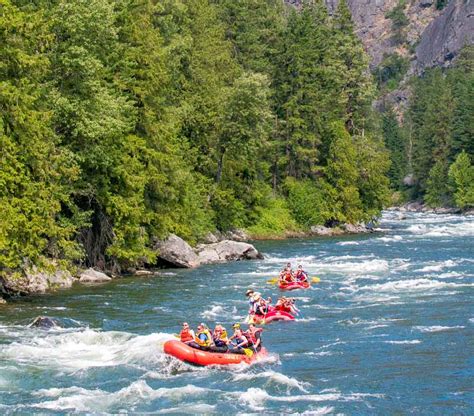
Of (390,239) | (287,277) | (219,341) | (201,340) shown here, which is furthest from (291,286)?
(390,239)

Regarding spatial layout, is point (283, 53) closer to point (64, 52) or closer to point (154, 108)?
point (154, 108)

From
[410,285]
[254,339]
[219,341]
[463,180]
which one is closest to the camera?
[219,341]

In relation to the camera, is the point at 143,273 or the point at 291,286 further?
the point at 143,273

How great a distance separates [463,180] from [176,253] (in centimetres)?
5769

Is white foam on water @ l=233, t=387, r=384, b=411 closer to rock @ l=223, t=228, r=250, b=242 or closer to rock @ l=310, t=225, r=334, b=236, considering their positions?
rock @ l=223, t=228, r=250, b=242

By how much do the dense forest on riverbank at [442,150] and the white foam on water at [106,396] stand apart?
247 feet

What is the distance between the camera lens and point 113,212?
1458 inches

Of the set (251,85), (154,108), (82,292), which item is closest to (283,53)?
(251,85)

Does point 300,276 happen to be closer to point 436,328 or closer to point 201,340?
point 436,328

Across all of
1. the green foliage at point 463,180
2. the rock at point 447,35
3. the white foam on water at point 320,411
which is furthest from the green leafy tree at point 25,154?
the rock at point 447,35

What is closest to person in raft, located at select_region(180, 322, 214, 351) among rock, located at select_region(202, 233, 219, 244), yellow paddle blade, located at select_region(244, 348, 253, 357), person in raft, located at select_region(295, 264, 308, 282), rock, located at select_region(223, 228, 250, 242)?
yellow paddle blade, located at select_region(244, 348, 253, 357)

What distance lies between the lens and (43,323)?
25.2 m

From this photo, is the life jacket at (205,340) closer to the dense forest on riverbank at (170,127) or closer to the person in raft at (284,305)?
the person in raft at (284,305)

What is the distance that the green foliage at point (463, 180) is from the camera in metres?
89.6
